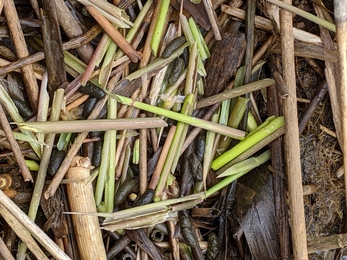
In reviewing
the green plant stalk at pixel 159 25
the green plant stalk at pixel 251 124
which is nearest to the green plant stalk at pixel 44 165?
the green plant stalk at pixel 159 25

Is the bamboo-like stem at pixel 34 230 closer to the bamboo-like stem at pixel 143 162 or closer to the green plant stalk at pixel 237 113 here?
the bamboo-like stem at pixel 143 162

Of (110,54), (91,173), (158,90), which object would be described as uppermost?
(110,54)

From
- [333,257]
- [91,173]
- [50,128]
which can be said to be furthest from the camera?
[333,257]

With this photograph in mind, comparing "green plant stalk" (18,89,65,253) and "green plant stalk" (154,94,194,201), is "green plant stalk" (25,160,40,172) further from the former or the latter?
"green plant stalk" (154,94,194,201)

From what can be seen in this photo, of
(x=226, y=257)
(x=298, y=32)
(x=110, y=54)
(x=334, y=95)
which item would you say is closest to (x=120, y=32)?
(x=110, y=54)

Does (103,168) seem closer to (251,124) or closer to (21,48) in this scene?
(21,48)

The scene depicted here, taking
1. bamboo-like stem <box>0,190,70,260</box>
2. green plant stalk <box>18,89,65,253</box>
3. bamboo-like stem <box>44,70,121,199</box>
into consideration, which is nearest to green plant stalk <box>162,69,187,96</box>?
bamboo-like stem <box>44,70,121,199</box>

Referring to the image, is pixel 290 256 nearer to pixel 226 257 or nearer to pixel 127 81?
pixel 226 257
